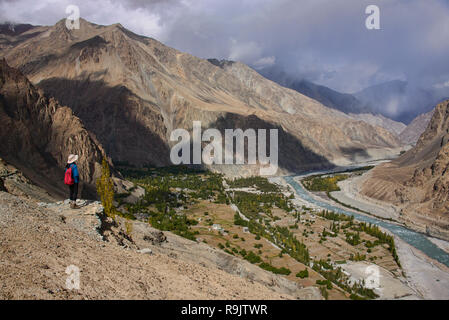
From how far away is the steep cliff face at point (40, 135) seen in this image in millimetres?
46312

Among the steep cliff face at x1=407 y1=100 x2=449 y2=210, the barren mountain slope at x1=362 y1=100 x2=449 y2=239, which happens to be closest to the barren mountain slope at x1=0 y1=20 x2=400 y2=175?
the barren mountain slope at x1=362 y1=100 x2=449 y2=239

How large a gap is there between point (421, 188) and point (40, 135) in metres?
76.5

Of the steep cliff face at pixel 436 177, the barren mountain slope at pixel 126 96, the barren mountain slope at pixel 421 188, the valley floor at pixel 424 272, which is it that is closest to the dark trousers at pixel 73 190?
the valley floor at pixel 424 272

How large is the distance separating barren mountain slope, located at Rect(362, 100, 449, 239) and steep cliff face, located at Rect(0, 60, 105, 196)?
60.0 metres

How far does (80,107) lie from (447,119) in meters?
129

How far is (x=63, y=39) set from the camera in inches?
6757

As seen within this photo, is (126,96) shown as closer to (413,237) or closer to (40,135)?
(40,135)

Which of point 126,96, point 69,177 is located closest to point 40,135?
point 69,177

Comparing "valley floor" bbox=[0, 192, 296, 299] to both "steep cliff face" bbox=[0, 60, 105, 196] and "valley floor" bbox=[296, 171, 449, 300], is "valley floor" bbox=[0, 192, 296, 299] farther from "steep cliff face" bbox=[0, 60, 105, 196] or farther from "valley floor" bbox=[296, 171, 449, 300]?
"valley floor" bbox=[296, 171, 449, 300]

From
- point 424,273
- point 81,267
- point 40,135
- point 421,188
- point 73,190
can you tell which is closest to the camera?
point 81,267

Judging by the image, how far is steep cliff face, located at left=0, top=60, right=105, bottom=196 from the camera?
46.3 meters

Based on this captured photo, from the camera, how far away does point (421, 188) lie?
2931 inches
